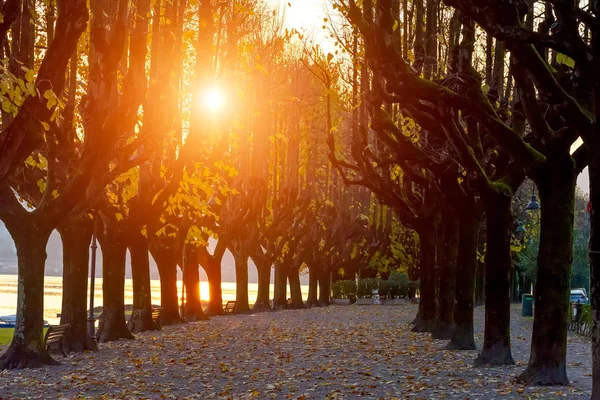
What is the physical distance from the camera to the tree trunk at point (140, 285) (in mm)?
27109

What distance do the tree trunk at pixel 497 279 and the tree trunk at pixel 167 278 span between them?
17629 mm

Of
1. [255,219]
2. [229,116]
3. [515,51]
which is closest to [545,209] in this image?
[515,51]

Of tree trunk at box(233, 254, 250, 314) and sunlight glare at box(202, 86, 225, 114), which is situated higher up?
sunlight glare at box(202, 86, 225, 114)

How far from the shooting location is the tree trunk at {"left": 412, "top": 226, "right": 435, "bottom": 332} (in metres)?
29.0

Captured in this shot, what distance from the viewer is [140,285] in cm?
2866

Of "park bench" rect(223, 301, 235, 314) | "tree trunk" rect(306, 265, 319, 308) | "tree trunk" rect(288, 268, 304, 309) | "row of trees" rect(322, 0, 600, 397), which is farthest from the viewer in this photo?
"tree trunk" rect(306, 265, 319, 308)

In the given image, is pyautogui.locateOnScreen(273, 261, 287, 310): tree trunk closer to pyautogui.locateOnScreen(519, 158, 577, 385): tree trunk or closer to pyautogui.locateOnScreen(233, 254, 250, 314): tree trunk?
pyautogui.locateOnScreen(233, 254, 250, 314): tree trunk

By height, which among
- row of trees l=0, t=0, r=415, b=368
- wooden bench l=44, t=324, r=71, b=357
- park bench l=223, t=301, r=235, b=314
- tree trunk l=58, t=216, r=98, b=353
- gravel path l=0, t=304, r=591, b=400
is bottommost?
gravel path l=0, t=304, r=591, b=400

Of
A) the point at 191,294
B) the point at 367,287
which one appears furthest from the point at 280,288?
the point at 191,294

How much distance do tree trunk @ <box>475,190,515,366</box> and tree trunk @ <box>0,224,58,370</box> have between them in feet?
30.8

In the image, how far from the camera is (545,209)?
14500 millimetres

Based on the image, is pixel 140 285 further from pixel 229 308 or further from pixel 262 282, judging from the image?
pixel 262 282

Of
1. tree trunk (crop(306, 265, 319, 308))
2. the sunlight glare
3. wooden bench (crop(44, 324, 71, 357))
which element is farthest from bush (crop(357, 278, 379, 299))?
wooden bench (crop(44, 324, 71, 357))

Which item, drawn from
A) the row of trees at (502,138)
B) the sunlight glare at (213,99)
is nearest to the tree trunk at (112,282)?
the sunlight glare at (213,99)
